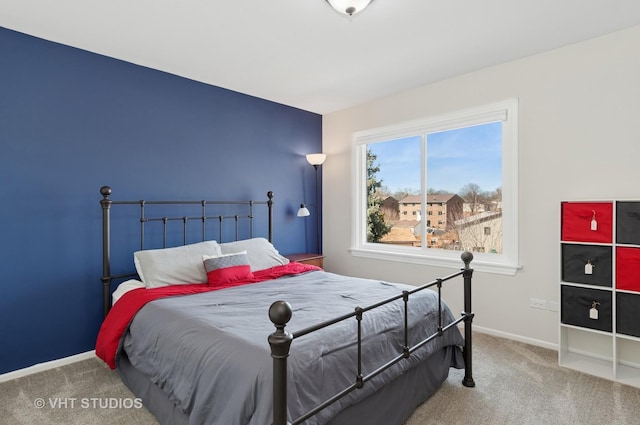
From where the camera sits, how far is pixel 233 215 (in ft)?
13.2

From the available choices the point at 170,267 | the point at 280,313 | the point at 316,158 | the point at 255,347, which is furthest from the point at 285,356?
the point at 316,158

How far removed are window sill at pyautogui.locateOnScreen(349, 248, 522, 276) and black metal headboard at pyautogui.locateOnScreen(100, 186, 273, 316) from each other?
1.29 metres

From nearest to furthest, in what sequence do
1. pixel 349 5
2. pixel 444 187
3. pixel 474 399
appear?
pixel 349 5 < pixel 474 399 < pixel 444 187

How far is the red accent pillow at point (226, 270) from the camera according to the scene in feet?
9.66

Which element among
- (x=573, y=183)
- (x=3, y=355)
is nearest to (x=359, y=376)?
(x=573, y=183)

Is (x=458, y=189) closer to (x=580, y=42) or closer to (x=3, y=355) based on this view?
(x=580, y=42)

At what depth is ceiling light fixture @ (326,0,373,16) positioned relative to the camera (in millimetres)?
2180

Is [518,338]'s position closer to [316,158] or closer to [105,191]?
[316,158]

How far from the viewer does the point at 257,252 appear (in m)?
3.55

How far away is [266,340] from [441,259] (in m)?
2.60

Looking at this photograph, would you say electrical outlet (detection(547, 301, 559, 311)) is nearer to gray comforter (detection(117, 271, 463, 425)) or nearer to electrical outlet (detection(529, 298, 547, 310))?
electrical outlet (detection(529, 298, 547, 310))

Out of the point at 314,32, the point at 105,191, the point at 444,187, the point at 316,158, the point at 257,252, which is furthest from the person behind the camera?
the point at 316,158

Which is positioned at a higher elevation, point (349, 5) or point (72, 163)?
point (349, 5)

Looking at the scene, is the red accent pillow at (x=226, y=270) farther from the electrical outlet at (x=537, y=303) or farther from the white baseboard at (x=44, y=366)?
the electrical outlet at (x=537, y=303)
